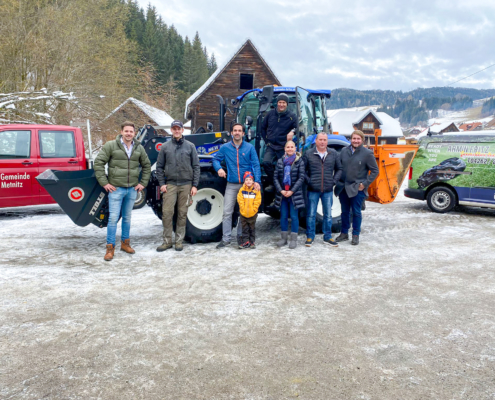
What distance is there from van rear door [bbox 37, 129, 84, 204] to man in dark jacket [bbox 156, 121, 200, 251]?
3.32 meters

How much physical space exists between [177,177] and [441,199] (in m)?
6.90

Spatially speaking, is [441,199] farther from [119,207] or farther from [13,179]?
[13,179]

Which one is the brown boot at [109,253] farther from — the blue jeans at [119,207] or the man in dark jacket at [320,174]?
the man in dark jacket at [320,174]

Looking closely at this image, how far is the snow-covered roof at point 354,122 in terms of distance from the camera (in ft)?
178

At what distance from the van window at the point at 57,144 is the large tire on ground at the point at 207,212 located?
3.59 metres

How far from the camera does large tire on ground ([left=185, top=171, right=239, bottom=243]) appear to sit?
6.06 meters

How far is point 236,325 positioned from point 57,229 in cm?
493

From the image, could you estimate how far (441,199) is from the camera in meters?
9.31

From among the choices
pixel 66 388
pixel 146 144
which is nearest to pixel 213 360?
pixel 66 388

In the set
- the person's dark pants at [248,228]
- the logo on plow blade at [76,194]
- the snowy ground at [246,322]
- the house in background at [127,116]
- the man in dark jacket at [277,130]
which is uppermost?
the house in background at [127,116]

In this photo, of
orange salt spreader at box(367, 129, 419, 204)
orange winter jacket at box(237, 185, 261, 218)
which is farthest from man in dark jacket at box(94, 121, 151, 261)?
orange salt spreader at box(367, 129, 419, 204)

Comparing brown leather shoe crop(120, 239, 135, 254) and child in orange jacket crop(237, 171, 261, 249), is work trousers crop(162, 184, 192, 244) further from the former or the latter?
child in orange jacket crop(237, 171, 261, 249)

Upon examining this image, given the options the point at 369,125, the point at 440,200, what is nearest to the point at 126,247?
the point at 440,200

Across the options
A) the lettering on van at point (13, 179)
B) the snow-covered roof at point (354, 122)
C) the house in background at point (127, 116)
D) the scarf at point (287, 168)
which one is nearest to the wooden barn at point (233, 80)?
the house in background at point (127, 116)
